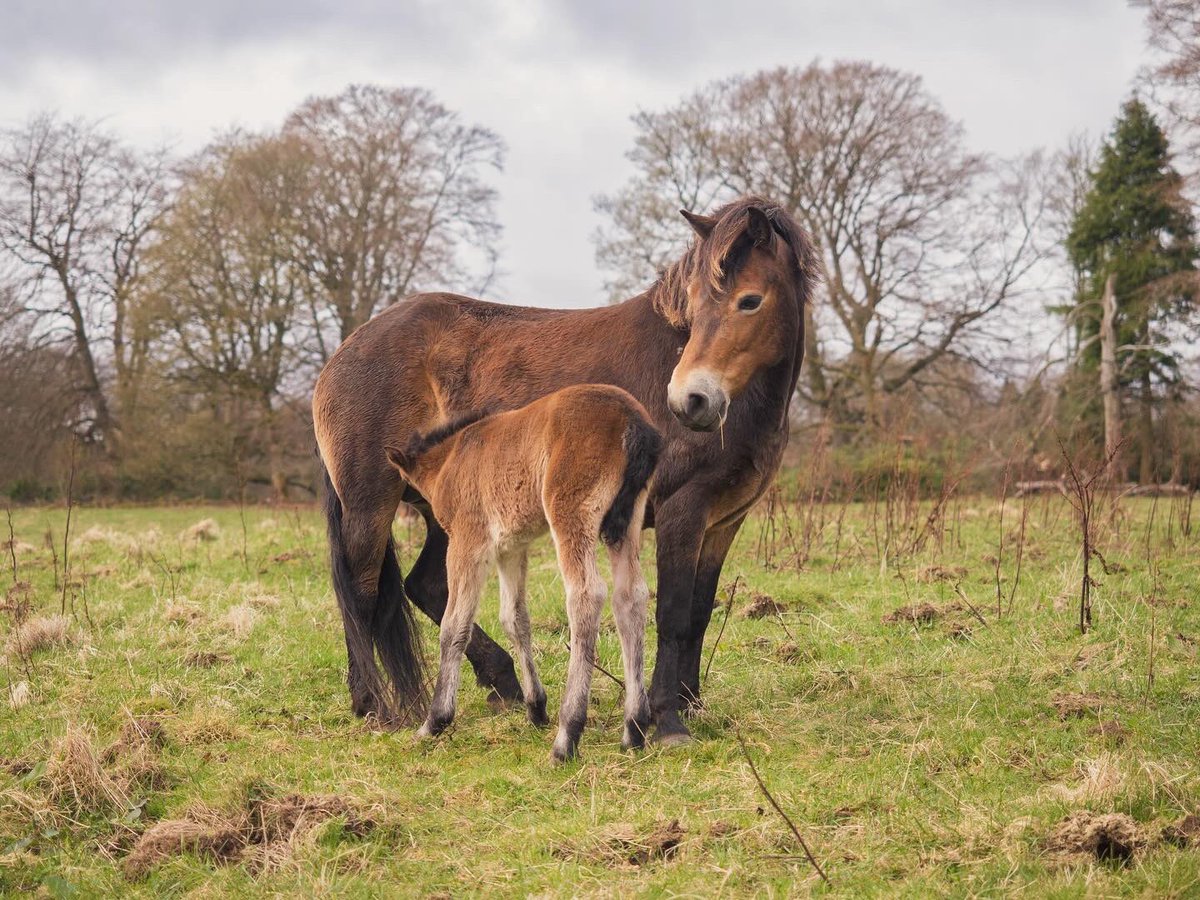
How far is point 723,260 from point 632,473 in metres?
1.10

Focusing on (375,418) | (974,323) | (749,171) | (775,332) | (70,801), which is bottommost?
(70,801)

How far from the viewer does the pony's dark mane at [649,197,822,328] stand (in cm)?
473

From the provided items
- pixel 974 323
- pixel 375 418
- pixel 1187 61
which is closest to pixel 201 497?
pixel 974 323

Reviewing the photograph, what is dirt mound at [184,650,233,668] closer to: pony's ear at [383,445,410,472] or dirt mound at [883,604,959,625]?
pony's ear at [383,445,410,472]

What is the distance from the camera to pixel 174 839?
3715 mm

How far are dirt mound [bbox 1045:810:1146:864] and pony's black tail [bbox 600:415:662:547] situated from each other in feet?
6.72

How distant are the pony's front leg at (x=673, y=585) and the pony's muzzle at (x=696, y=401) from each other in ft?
1.65

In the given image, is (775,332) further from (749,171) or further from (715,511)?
(749,171)

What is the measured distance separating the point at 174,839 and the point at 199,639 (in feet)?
12.1

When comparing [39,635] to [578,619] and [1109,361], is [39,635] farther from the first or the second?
[1109,361]

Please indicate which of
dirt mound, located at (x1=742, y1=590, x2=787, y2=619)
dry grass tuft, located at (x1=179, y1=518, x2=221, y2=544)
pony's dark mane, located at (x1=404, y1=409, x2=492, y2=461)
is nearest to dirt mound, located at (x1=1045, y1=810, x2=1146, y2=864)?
pony's dark mane, located at (x1=404, y1=409, x2=492, y2=461)

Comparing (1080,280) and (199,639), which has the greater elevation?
(1080,280)

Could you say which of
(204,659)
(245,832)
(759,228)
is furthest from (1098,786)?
(204,659)

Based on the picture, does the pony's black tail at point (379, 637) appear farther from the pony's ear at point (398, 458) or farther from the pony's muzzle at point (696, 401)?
the pony's muzzle at point (696, 401)
